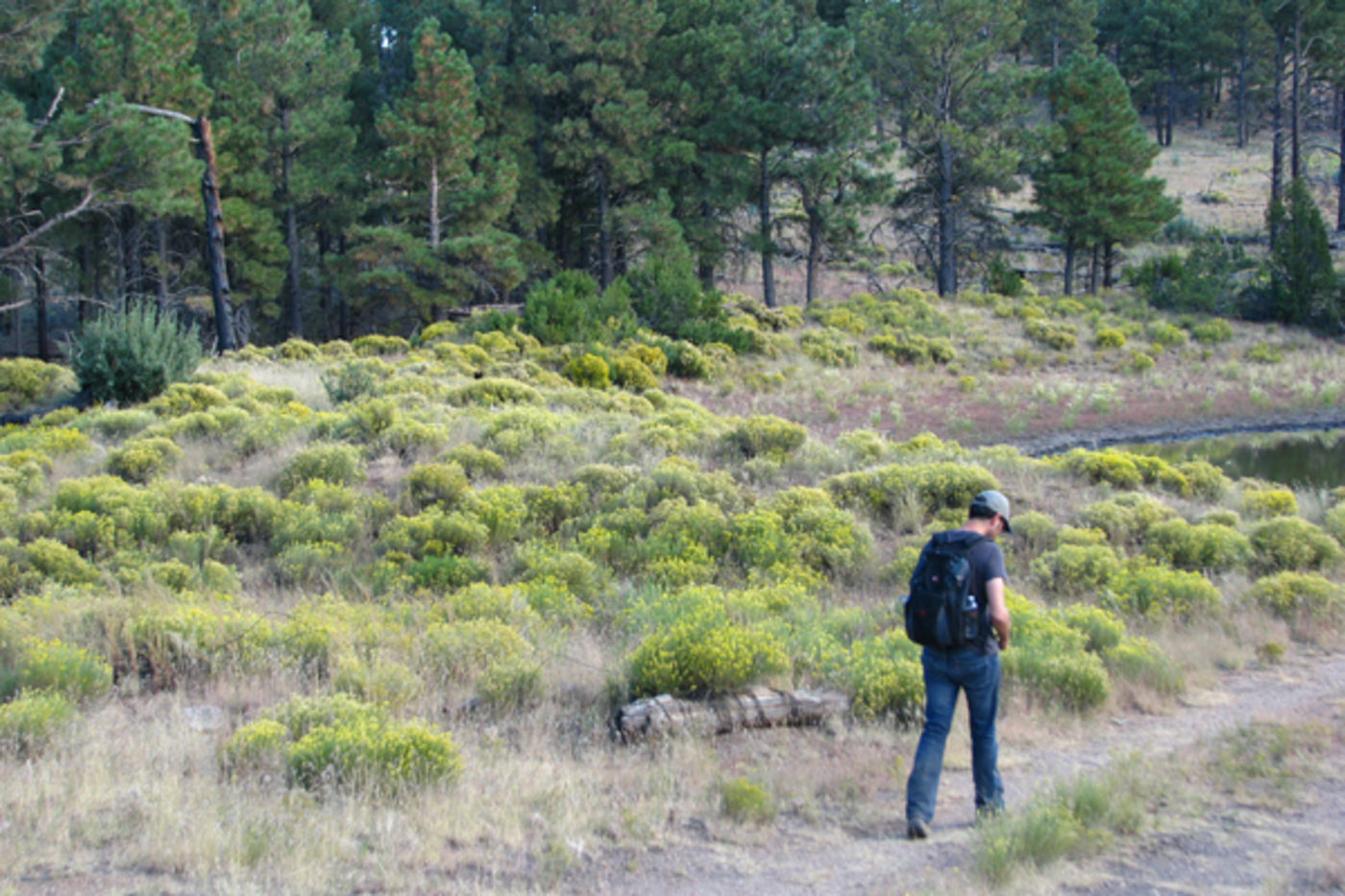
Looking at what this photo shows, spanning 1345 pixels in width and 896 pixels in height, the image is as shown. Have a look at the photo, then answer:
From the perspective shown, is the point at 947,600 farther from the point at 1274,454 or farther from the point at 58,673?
the point at 1274,454

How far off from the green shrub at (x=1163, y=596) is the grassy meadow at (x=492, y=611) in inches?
1.6

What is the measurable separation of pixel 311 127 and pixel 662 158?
10.9 m

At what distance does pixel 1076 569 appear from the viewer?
976 cm

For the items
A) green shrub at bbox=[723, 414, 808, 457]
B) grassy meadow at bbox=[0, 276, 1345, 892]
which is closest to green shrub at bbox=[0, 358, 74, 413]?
grassy meadow at bbox=[0, 276, 1345, 892]

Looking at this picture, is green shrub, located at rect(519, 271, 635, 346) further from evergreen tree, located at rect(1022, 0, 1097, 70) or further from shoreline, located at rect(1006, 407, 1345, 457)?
evergreen tree, located at rect(1022, 0, 1097, 70)

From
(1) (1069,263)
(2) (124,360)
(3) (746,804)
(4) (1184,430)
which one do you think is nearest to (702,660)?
(3) (746,804)

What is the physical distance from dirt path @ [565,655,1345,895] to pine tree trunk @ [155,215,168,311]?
2789 centimetres

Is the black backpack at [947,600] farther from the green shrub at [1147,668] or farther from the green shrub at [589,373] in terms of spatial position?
the green shrub at [589,373]

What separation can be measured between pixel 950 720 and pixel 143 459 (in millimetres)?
10776

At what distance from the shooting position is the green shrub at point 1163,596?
28.2ft

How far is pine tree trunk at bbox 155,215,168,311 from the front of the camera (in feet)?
94.2

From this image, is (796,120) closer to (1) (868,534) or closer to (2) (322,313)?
(2) (322,313)

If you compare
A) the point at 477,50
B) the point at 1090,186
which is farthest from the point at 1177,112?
the point at 477,50

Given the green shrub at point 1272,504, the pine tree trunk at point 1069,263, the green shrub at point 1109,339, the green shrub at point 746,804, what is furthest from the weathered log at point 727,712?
the pine tree trunk at point 1069,263
